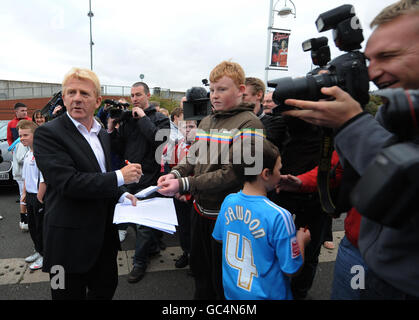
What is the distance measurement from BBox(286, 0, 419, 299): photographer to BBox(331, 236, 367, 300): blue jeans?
0.73 ft

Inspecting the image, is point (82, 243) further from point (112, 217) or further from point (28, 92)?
point (28, 92)

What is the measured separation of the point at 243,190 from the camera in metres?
1.63

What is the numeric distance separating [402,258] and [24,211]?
15.7 feet

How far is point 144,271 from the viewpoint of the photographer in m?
2.89

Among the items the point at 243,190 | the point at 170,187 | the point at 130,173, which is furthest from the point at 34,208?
the point at 243,190

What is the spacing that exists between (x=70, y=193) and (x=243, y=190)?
107 centimetres

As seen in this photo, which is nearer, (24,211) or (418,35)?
(418,35)

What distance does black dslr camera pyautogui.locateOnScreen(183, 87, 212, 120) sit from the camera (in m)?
2.35

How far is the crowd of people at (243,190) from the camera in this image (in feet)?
2.79

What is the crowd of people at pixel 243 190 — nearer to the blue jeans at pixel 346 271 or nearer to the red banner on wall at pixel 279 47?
the blue jeans at pixel 346 271

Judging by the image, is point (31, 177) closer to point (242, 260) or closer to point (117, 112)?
point (117, 112)

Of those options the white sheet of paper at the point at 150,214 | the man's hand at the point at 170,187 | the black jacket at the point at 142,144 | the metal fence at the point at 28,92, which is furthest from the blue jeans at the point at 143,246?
the metal fence at the point at 28,92
